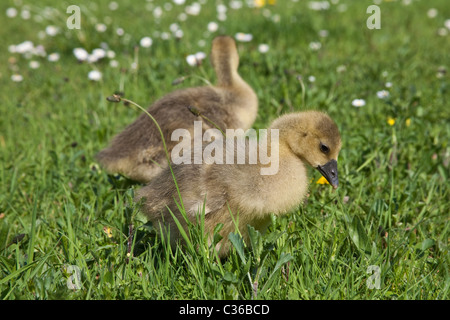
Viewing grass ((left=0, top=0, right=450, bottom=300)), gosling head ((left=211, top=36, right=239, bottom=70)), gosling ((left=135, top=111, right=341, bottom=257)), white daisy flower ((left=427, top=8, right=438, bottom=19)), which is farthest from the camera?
white daisy flower ((left=427, top=8, right=438, bottom=19))

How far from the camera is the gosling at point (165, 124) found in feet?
12.7

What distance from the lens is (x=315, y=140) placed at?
2918 millimetres

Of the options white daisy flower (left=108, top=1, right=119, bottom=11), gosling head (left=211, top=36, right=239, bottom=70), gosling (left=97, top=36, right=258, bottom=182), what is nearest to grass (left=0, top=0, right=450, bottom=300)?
gosling (left=97, top=36, right=258, bottom=182)

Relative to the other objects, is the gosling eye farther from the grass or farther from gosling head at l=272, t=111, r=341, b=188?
the grass

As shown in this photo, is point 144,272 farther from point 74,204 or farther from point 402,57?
point 402,57

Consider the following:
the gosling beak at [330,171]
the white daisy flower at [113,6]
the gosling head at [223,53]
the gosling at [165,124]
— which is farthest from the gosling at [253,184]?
the white daisy flower at [113,6]

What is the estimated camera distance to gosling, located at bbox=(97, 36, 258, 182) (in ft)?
12.7

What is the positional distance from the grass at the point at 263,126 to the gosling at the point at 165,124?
20 cm

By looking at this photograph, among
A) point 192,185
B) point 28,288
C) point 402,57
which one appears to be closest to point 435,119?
point 402,57

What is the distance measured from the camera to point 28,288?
2.56 m

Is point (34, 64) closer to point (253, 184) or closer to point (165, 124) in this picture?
point (165, 124)

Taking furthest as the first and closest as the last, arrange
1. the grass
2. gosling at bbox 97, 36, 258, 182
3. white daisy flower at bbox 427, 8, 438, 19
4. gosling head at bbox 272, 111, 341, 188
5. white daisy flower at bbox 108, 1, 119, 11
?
white daisy flower at bbox 108, 1, 119, 11, white daisy flower at bbox 427, 8, 438, 19, gosling at bbox 97, 36, 258, 182, gosling head at bbox 272, 111, 341, 188, the grass

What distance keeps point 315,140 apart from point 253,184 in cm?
45

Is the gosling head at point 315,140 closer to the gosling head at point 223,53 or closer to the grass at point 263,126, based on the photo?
the grass at point 263,126
